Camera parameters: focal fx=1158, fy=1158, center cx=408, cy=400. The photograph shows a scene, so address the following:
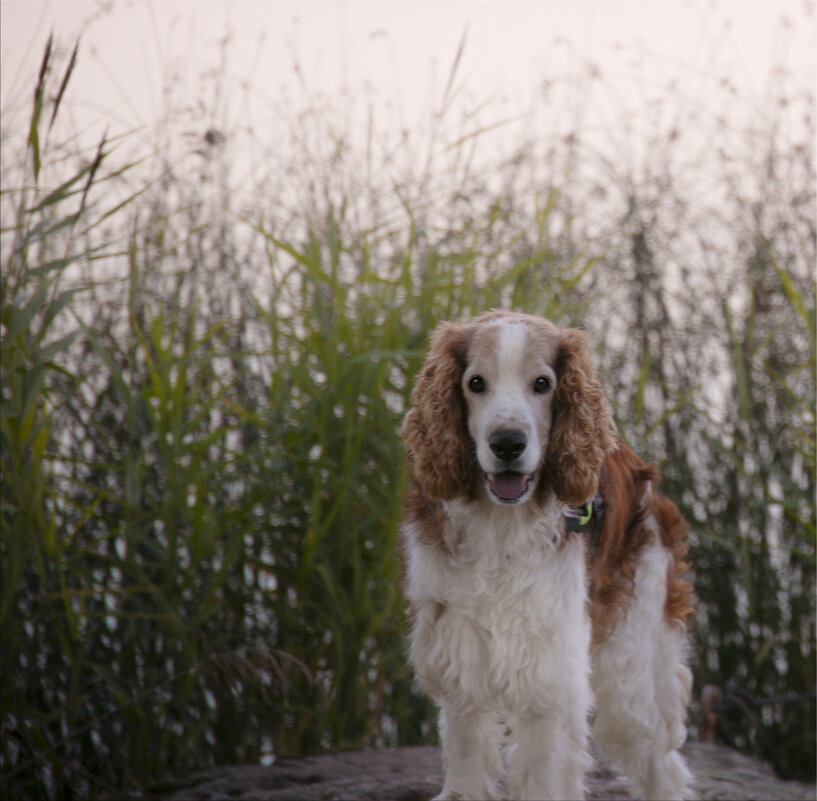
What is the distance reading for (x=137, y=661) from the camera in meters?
3.97

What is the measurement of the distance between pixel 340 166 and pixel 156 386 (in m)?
1.12

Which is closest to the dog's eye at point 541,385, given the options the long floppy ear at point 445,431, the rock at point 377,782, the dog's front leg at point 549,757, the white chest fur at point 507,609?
the long floppy ear at point 445,431

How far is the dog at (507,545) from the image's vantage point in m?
2.96

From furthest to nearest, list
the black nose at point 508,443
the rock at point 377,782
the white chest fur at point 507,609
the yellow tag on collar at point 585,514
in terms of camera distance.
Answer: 1. the rock at point 377,782
2. the yellow tag on collar at point 585,514
3. the white chest fur at point 507,609
4. the black nose at point 508,443

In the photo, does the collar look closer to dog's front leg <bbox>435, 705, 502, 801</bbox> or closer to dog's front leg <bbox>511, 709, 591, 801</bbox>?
dog's front leg <bbox>511, 709, 591, 801</bbox>

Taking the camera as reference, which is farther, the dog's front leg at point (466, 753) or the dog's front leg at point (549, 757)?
the dog's front leg at point (466, 753)

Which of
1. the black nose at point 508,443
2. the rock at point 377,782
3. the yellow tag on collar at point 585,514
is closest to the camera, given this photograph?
the black nose at point 508,443

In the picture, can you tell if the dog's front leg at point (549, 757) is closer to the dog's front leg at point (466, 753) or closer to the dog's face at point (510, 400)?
the dog's front leg at point (466, 753)

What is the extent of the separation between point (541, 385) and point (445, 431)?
0.28 metres

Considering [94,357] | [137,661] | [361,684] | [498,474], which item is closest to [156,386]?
[94,357]

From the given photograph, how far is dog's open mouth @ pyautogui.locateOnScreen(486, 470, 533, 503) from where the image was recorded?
2.87 metres

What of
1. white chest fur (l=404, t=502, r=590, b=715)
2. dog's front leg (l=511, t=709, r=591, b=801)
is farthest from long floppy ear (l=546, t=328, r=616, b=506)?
dog's front leg (l=511, t=709, r=591, b=801)

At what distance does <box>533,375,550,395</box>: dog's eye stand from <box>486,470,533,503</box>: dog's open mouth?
243mm

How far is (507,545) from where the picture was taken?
3057 millimetres
